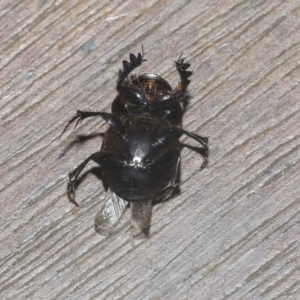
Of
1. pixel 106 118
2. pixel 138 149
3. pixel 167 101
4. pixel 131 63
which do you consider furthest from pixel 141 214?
pixel 131 63

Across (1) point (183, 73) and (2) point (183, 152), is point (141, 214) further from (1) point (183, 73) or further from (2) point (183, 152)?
(1) point (183, 73)

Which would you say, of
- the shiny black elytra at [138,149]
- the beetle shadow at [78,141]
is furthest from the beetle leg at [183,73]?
the beetle shadow at [78,141]

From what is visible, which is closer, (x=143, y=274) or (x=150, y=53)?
(x=143, y=274)

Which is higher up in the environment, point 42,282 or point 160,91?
point 160,91

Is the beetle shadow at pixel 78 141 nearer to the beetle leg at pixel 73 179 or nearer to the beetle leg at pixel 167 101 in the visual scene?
the beetle leg at pixel 73 179

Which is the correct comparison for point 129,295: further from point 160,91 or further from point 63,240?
point 160,91

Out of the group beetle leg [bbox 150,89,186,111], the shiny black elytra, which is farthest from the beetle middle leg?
beetle leg [bbox 150,89,186,111]

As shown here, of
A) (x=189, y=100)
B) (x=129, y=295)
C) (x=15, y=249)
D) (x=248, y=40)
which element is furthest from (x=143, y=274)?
(x=248, y=40)
